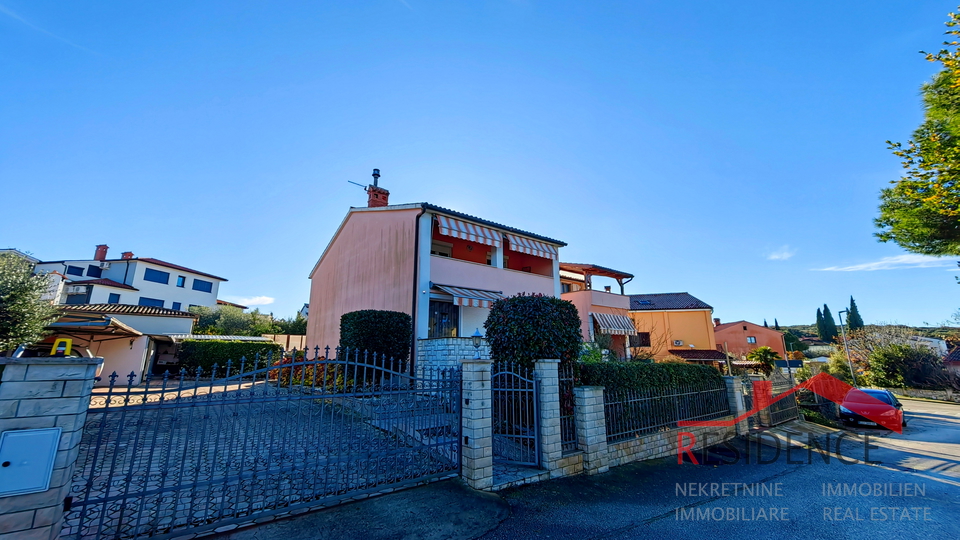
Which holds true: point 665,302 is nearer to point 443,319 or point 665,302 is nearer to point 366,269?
point 443,319

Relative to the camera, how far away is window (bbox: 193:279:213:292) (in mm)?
46375

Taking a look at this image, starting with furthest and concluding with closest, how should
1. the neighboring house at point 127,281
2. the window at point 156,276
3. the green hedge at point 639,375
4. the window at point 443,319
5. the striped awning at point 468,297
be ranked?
the window at point 156,276
the neighboring house at point 127,281
the window at point 443,319
the striped awning at point 468,297
the green hedge at point 639,375

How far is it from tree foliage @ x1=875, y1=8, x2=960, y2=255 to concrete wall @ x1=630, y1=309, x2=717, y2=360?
24.7 m

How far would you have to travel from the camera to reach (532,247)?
19562mm

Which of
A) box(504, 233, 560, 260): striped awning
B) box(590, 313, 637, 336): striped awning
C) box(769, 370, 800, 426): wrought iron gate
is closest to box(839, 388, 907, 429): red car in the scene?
box(769, 370, 800, 426): wrought iron gate

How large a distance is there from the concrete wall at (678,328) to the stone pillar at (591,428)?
108 feet

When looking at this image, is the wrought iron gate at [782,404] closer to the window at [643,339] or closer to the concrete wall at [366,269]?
the concrete wall at [366,269]

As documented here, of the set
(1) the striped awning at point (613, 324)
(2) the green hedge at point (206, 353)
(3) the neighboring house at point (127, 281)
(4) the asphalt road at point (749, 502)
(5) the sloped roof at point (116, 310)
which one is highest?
(3) the neighboring house at point (127, 281)

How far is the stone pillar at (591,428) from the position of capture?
771 centimetres

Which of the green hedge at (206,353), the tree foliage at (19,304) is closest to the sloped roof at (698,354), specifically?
the green hedge at (206,353)

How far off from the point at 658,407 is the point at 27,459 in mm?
11312

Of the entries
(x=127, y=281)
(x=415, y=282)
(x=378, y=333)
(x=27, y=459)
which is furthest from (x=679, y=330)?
(x=127, y=281)

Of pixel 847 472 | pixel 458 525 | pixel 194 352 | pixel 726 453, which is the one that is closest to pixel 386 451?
pixel 458 525

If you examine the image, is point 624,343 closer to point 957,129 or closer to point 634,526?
point 957,129
